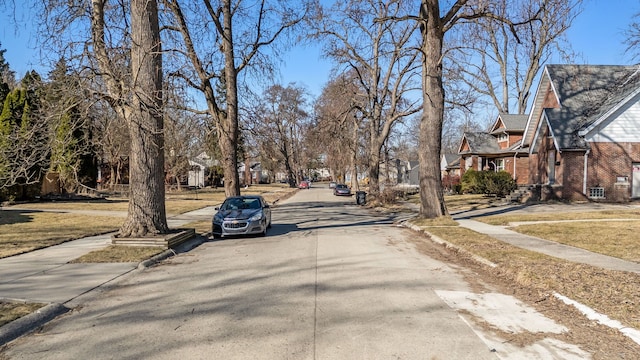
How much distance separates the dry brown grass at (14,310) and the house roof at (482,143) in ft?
127

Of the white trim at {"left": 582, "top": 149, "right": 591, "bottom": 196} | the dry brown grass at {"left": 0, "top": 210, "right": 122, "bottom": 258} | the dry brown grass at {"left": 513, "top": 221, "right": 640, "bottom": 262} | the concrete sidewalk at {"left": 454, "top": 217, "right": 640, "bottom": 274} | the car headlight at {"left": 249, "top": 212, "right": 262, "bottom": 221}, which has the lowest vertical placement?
the concrete sidewalk at {"left": 454, "top": 217, "right": 640, "bottom": 274}

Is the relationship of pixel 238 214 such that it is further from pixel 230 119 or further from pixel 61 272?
pixel 230 119

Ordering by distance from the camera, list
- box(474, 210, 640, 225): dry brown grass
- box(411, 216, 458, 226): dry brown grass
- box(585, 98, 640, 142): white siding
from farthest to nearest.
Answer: box(585, 98, 640, 142): white siding → box(474, 210, 640, 225): dry brown grass → box(411, 216, 458, 226): dry brown grass

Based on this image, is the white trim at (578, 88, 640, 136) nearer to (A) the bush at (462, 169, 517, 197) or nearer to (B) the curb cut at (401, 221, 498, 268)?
(A) the bush at (462, 169, 517, 197)

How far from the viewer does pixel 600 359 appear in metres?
4.71

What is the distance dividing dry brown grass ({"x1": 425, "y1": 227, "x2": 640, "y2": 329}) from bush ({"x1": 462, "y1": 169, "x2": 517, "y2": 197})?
78.4ft

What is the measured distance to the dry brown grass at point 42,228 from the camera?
12.5 m

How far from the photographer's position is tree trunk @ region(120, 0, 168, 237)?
41.3 feet

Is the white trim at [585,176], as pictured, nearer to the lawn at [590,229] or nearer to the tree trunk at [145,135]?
the lawn at [590,229]

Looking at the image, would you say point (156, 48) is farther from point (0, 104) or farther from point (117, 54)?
point (0, 104)

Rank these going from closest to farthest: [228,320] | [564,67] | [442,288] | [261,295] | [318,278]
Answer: [228,320]
[261,295]
[442,288]
[318,278]
[564,67]

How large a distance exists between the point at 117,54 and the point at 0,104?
21656 mm

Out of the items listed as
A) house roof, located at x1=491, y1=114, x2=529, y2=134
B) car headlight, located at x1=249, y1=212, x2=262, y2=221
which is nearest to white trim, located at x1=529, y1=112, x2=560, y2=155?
house roof, located at x1=491, y1=114, x2=529, y2=134

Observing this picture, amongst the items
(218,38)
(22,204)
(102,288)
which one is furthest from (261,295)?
(22,204)
